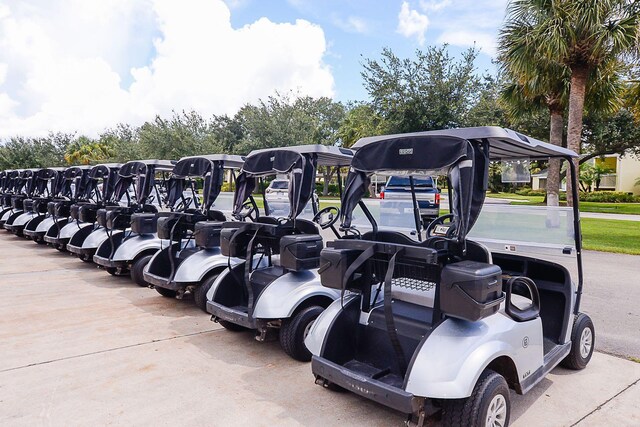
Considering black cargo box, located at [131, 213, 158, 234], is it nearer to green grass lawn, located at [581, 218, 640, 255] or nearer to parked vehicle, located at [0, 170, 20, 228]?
parked vehicle, located at [0, 170, 20, 228]

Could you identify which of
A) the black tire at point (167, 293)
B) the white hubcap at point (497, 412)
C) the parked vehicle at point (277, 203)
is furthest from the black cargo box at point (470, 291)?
the black tire at point (167, 293)

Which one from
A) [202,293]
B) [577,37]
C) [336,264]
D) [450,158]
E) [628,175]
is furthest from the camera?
[628,175]

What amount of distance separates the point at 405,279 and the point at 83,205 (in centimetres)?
688

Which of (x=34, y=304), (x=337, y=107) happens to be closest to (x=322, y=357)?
(x=34, y=304)

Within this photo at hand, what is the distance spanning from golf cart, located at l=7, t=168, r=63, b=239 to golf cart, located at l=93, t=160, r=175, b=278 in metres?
3.64

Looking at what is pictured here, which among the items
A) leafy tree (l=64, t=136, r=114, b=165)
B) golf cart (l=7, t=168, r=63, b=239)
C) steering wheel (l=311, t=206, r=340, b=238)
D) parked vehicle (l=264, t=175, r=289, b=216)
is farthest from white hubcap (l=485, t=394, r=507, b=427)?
leafy tree (l=64, t=136, r=114, b=165)

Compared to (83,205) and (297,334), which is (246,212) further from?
(83,205)

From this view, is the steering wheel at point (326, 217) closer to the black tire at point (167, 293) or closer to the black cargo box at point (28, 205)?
the black tire at point (167, 293)

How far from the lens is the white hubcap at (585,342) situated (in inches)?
143

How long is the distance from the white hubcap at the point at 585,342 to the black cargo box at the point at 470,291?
5.11 feet

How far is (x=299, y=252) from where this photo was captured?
13.0 ft

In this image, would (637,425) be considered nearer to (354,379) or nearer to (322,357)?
(354,379)

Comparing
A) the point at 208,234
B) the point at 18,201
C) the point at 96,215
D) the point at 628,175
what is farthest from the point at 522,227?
→ the point at 628,175

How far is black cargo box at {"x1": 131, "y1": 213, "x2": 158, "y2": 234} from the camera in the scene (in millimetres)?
6406
